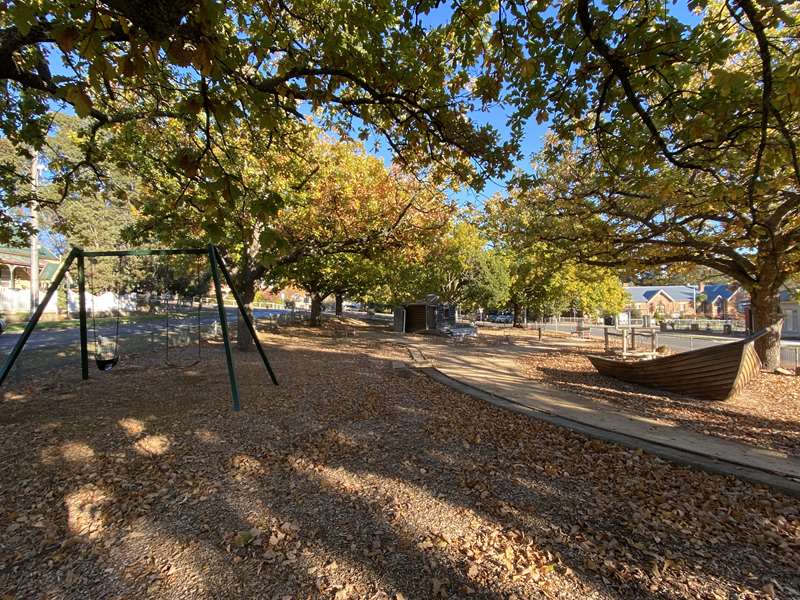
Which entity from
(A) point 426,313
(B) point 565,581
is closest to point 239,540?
(B) point 565,581

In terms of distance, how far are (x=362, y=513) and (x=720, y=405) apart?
7.53m

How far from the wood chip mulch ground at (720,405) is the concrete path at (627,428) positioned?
461mm

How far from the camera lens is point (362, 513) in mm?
3008

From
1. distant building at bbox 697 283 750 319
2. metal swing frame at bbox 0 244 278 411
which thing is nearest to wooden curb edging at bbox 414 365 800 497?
metal swing frame at bbox 0 244 278 411

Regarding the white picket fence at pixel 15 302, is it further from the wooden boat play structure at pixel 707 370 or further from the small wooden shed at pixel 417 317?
the wooden boat play structure at pixel 707 370

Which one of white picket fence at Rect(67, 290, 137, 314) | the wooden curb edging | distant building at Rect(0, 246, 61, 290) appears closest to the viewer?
the wooden curb edging

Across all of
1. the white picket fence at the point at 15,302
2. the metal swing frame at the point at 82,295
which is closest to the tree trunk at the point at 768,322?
the metal swing frame at the point at 82,295

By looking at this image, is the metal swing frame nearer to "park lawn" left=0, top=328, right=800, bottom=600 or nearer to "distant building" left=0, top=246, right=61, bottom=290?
"park lawn" left=0, top=328, right=800, bottom=600

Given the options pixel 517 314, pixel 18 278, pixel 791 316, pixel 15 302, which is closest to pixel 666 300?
A: pixel 791 316

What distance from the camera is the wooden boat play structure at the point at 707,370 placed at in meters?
7.19

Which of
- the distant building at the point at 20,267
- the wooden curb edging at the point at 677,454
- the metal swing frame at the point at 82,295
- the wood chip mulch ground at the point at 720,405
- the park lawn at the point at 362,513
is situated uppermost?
the distant building at the point at 20,267

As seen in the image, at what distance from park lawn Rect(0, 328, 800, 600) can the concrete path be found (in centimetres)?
26

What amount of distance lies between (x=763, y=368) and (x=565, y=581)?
12.7 m

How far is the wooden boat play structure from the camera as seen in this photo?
719 centimetres
